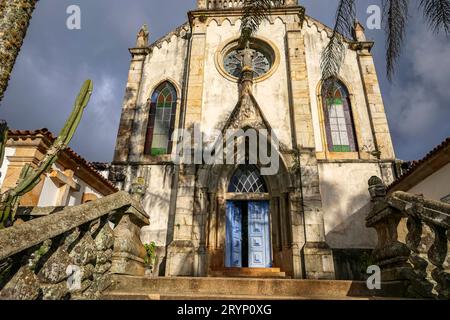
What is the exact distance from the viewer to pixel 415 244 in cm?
359

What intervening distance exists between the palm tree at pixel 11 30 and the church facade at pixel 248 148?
20.9 ft

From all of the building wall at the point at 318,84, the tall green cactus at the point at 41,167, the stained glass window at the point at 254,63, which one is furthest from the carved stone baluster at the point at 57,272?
the stained glass window at the point at 254,63

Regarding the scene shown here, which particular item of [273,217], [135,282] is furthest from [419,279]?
[273,217]

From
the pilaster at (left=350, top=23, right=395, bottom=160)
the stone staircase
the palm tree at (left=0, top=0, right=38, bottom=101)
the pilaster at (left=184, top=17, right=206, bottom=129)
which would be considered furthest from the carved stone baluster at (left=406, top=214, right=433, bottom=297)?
the pilaster at (left=184, top=17, right=206, bottom=129)

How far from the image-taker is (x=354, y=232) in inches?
361

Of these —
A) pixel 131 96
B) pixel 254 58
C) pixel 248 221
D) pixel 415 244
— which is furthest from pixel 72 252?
pixel 254 58

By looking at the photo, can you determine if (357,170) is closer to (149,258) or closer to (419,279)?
(419,279)

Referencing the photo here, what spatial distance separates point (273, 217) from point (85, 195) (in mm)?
6257

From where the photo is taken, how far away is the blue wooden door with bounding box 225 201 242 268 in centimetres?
913

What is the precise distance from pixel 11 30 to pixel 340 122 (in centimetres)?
1055

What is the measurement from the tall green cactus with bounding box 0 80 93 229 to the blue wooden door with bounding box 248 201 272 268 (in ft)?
22.8

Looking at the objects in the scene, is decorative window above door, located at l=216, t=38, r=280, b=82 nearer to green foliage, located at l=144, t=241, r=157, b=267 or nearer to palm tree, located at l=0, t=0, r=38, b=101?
green foliage, located at l=144, t=241, r=157, b=267

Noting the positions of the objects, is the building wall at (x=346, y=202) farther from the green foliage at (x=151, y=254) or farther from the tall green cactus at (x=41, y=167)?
the tall green cactus at (x=41, y=167)

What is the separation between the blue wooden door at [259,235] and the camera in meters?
9.07
